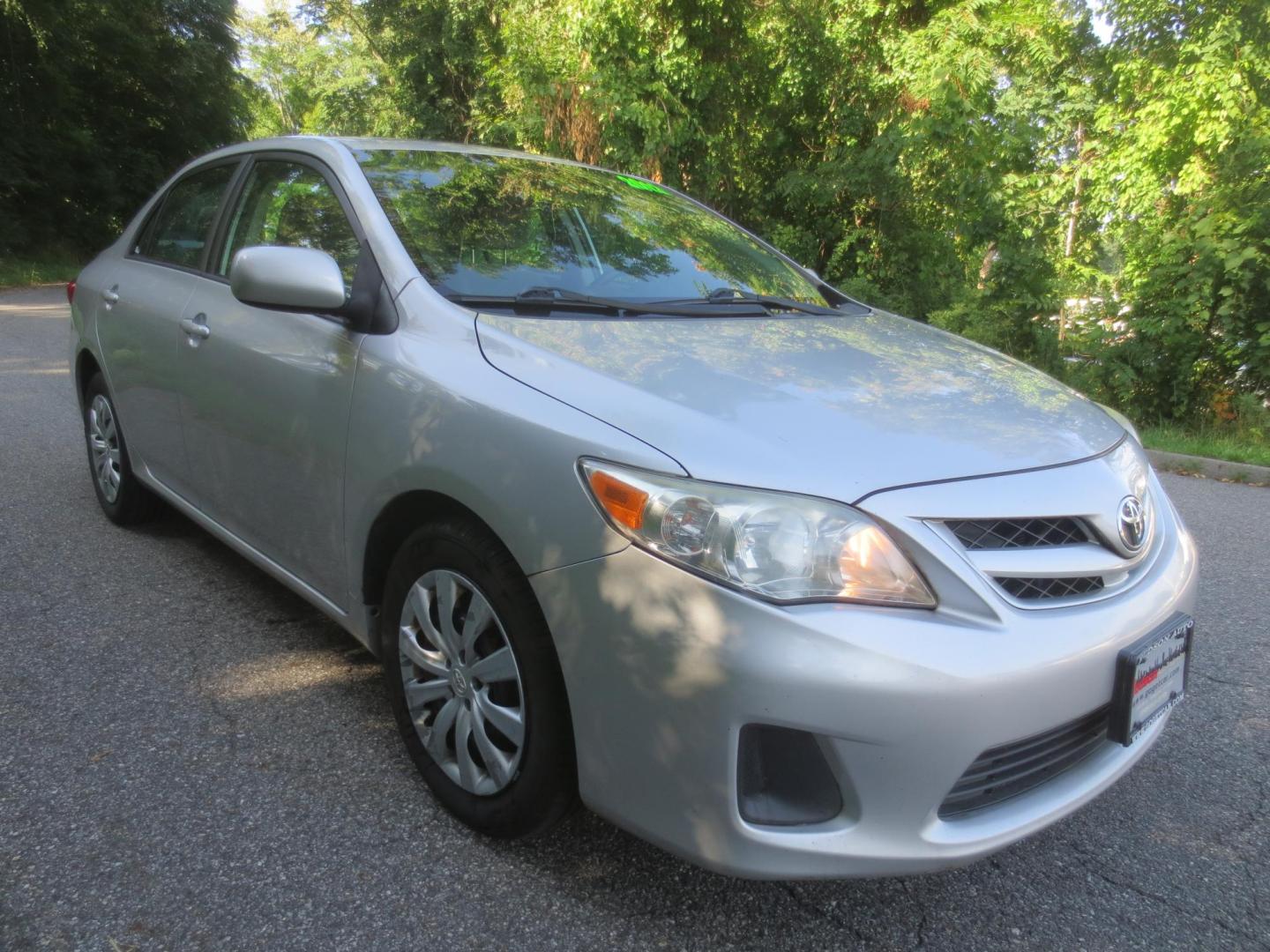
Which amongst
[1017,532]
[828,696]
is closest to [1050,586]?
[1017,532]

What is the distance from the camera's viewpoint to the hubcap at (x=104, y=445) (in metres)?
3.99

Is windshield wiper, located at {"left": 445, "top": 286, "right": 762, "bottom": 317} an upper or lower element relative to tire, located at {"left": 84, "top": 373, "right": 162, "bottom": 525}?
upper

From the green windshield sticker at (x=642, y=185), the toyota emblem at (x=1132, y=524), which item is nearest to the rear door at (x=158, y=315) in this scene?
the green windshield sticker at (x=642, y=185)

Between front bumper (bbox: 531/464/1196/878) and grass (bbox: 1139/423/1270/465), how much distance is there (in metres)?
5.85

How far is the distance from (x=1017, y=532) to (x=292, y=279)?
A: 171 centimetres

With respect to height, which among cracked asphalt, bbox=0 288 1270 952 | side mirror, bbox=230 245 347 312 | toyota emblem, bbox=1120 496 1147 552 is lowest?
cracked asphalt, bbox=0 288 1270 952

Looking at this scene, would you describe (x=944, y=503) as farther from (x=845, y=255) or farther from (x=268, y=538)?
(x=845, y=255)

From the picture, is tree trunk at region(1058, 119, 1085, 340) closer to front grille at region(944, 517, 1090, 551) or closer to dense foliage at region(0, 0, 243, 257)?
front grille at region(944, 517, 1090, 551)

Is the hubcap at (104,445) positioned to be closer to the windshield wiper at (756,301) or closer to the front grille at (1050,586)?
the windshield wiper at (756,301)

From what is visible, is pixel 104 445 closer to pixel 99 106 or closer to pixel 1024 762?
pixel 1024 762

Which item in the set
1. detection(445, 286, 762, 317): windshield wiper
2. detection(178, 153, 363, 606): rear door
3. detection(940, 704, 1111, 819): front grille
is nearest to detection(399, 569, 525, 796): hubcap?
detection(178, 153, 363, 606): rear door

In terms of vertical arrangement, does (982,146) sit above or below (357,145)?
above

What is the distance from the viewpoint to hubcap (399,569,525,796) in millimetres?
1965

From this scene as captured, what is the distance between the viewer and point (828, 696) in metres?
1.53
